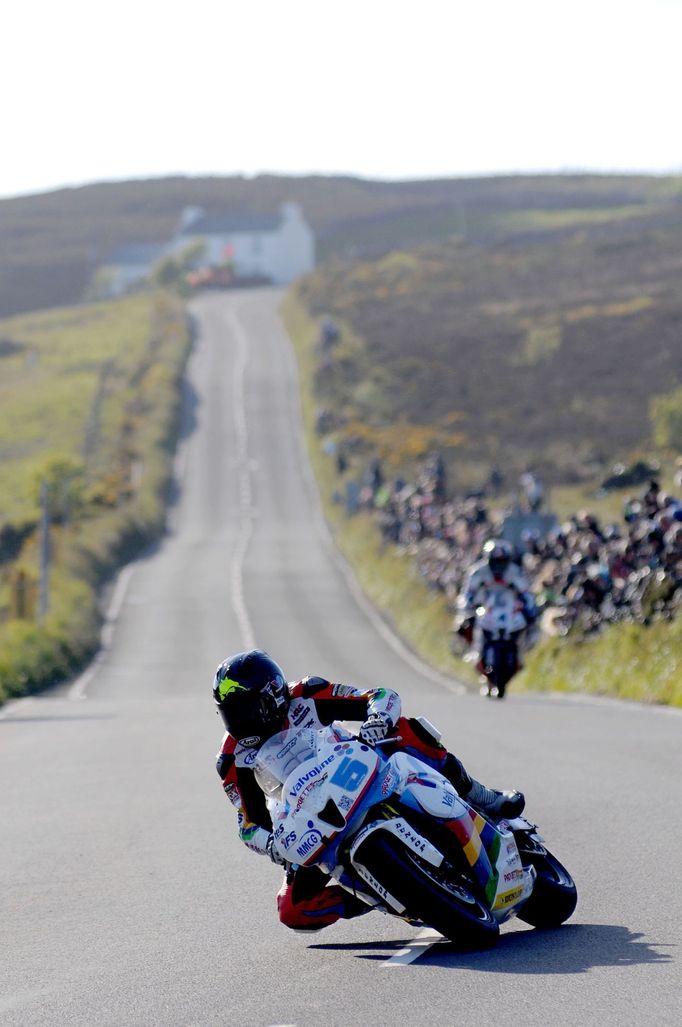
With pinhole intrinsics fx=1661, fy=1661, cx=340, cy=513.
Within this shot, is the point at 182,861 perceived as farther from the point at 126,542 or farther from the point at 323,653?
the point at 126,542

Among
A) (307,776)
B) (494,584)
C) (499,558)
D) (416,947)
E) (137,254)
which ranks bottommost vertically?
(137,254)

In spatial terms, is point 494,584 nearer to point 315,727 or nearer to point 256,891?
point 256,891

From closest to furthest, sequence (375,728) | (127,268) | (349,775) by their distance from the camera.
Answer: (349,775) → (375,728) → (127,268)

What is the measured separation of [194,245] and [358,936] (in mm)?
139541

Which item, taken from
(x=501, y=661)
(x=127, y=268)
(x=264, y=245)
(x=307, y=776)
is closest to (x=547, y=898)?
(x=307, y=776)

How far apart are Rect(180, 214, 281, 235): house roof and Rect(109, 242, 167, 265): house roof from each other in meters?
3.24

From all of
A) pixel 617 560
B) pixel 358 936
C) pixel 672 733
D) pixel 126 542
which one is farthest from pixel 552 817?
pixel 126 542

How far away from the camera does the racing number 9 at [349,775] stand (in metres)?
6.84

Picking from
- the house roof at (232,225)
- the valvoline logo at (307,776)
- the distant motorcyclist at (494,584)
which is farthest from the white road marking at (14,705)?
the house roof at (232,225)

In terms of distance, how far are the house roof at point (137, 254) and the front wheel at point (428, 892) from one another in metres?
153

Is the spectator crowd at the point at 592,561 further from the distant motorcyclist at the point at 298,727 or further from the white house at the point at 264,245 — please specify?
the white house at the point at 264,245

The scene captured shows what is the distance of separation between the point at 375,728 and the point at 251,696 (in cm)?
54

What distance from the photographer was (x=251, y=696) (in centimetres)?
706

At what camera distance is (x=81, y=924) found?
7.81 metres
